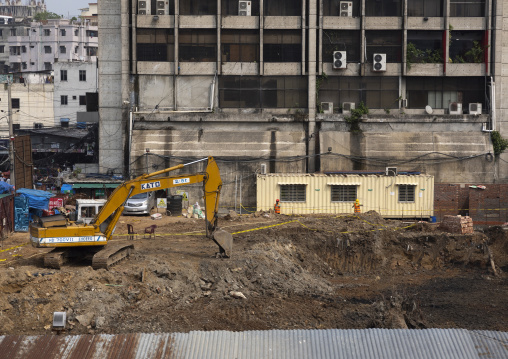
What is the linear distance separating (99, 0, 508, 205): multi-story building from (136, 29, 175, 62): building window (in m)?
0.07

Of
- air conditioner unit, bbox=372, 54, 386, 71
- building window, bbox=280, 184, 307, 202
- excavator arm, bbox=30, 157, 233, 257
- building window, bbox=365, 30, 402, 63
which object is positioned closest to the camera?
excavator arm, bbox=30, 157, 233, 257

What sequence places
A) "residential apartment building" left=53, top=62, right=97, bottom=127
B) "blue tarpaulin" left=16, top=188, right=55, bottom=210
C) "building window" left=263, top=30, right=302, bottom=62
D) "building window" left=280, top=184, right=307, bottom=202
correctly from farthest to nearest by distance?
"residential apartment building" left=53, top=62, right=97, bottom=127
"building window" left=263, top=30, right=302, bottom=62
"building window" left=280, top=184, right=307, bottom=202
"blue tarpaulin" left=16, top=188, right=55, bottom=210

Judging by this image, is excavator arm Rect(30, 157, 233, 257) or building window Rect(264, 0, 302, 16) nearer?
excavator arm Rect(30, 157, 233, 257)

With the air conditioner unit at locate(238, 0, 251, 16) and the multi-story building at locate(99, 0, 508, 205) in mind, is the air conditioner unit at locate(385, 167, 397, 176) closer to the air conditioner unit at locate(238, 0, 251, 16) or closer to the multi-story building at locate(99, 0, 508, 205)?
the multi-story building at locate(99, 0, 508, 205)

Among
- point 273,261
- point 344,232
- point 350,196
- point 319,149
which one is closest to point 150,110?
point 319,149

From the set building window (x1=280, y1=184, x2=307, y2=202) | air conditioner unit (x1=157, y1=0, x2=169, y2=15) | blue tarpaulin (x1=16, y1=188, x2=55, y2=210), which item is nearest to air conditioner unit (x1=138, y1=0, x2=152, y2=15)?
air conditioner unit (x1=157, y1=0, x2=169, y2=15)

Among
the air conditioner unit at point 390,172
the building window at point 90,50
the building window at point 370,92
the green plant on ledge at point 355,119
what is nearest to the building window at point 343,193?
the air conditioner unit at point 390,172

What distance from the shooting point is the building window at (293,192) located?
42.2 meters

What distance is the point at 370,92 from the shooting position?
162 feet

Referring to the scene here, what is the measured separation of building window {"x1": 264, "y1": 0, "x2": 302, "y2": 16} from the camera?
160 ft

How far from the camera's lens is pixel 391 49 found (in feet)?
162

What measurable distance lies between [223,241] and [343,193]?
51.8 ft

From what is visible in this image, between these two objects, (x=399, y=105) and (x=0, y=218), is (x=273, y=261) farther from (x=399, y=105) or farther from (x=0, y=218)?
(x=399, y=105)

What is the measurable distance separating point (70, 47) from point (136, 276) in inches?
3072
